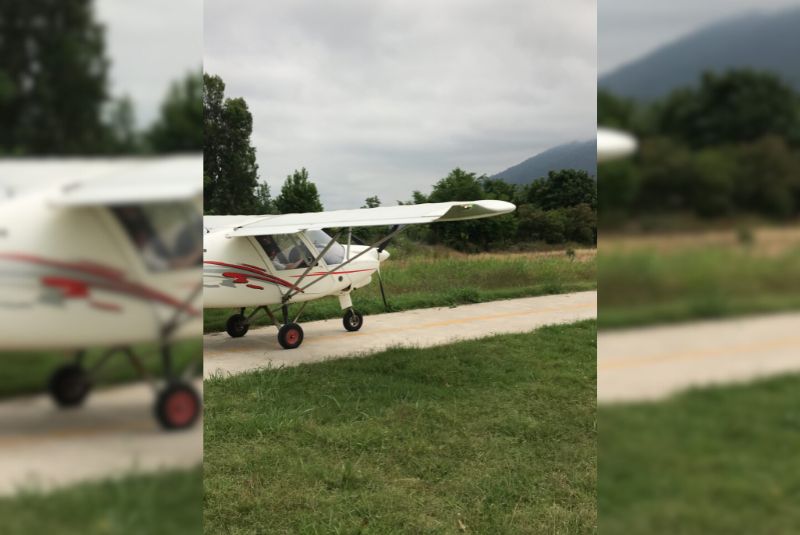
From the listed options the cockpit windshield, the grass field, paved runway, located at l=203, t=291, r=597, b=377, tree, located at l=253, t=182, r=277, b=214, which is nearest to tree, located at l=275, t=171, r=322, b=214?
tree, located at l=253, t=182, r=277, b=214

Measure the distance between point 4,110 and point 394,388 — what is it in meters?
4.76

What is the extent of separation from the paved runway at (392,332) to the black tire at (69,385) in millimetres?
5230

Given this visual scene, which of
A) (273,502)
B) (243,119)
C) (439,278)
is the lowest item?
(273,502)

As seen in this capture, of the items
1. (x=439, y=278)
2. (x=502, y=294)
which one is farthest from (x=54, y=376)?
(x=439, y=278)

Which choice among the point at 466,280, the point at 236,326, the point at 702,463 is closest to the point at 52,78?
the point at 702,463

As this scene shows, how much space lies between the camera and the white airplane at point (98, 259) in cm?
34

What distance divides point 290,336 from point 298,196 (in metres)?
8.04

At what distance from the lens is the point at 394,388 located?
4.98 metres

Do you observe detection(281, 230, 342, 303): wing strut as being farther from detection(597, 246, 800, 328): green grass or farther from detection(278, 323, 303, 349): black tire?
detection(597, 246, 800, 328): green grass

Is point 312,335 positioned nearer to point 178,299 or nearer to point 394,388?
point 394,388

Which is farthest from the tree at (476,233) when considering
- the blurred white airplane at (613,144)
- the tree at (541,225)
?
the blurred white airplane at (613,144)

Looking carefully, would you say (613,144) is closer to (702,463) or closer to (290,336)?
(702,463)

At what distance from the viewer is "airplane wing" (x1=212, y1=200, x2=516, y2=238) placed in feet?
19.2

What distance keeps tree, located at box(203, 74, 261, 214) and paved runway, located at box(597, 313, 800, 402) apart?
10.8 m
